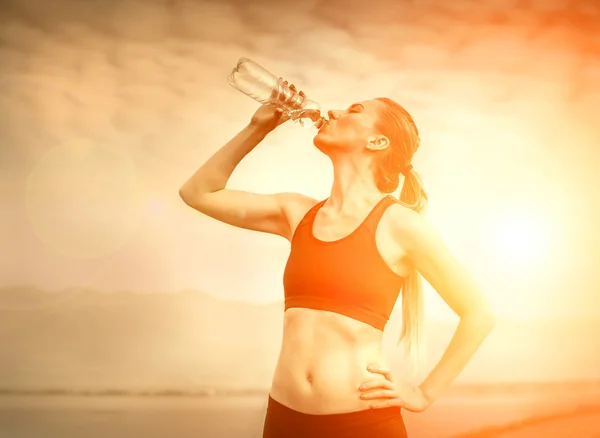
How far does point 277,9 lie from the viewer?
1.97 m

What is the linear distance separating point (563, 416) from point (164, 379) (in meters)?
1.09

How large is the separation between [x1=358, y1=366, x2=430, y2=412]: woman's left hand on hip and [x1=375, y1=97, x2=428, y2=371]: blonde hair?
21 centimetres

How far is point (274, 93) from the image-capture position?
1.74 metres

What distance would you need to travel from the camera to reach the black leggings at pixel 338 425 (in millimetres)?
1395

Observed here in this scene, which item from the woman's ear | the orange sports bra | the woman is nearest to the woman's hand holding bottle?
the woman

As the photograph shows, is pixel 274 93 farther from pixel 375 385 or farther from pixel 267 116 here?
pixel 375 385

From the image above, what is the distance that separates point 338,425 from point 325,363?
14 centimetres

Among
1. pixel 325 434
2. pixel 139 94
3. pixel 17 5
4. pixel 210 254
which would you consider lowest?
pixel 325 434

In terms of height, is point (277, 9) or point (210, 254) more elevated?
point (277, 9)

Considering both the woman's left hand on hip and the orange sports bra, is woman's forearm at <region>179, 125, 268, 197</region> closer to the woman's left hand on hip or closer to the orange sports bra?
the orange sports bra

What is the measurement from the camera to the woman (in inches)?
55.9

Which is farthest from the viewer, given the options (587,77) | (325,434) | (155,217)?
(587,77)

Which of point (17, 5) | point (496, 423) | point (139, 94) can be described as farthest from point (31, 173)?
point (496, 423)

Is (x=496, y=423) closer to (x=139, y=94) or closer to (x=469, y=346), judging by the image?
(x=469, y=346)
